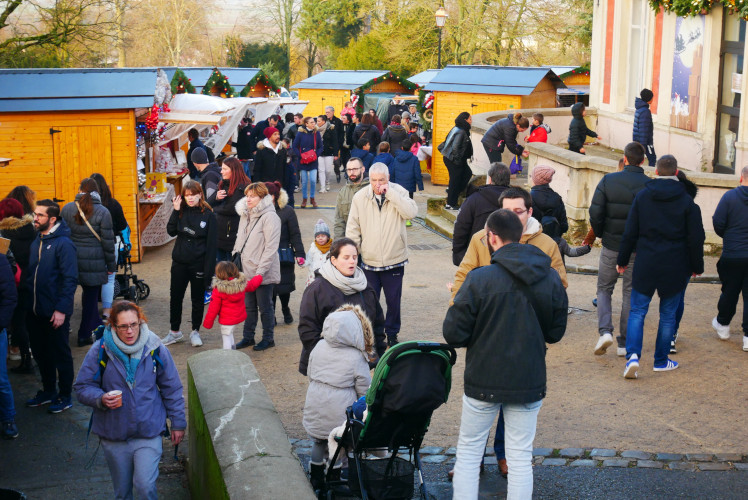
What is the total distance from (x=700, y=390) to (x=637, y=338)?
0.68 meters

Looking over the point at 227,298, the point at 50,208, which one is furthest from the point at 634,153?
the point at 50,208

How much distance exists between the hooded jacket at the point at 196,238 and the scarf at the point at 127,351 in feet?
13.0

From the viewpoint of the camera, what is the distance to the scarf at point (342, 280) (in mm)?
6734

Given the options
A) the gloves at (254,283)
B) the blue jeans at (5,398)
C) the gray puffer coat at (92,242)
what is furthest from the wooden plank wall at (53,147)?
the blue jeans at (5,398)

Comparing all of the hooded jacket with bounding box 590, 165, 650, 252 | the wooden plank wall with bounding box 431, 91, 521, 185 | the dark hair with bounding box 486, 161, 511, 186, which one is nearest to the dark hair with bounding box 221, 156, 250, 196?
the dark hair with bounding box 486, 161, 511, 186

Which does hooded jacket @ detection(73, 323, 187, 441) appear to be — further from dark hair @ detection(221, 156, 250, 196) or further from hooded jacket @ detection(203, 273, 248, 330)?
dark hair @ detection(221, 156, 250, 196)

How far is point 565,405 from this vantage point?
754cm

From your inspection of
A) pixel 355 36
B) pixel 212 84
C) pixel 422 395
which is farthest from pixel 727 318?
pixel 355 36

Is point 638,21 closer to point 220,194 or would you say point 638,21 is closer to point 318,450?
point 220,194

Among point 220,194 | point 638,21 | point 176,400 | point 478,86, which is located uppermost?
point 638,21

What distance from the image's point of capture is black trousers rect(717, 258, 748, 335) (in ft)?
28.8

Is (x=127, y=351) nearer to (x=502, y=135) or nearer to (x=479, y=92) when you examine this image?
(x=502, y=135)

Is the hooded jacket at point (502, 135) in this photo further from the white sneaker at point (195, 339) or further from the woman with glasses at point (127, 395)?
the woman with glasses at point (127, 395)

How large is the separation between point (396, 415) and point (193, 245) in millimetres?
4740
